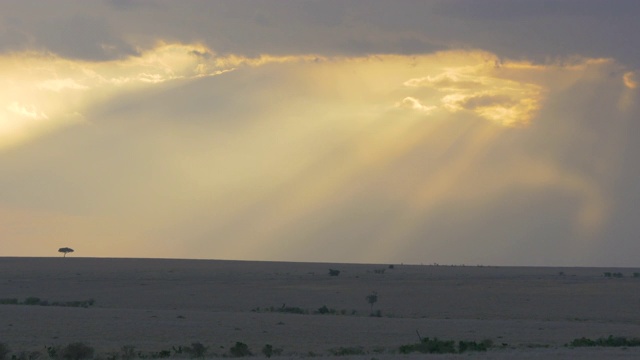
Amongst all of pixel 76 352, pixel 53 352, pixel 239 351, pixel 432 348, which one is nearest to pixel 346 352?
pixel 432 348

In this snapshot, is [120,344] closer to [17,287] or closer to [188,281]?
[17,287]

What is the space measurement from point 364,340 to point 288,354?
23.0 ft

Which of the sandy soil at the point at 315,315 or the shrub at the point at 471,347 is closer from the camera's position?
the shrub at the point at 471,347

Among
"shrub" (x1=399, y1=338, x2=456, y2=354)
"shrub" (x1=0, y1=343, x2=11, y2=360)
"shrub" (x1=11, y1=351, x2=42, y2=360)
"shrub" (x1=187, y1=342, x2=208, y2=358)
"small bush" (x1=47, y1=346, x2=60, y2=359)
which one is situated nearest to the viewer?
"shrub" (x1=11, y1=351, x2=42, y2=360)

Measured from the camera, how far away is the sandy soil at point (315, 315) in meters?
40.4

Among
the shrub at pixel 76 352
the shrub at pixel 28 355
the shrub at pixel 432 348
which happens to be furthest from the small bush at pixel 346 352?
the shrub at pixel 28 355

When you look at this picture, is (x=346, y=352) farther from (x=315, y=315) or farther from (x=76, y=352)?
(x=315, y=315)

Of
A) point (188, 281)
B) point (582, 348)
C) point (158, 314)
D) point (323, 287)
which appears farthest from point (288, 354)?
point (188, 281)

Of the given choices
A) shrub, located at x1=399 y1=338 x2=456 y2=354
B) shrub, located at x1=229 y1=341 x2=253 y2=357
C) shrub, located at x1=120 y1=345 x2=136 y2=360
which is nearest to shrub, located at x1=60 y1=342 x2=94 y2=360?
shrub, located at x1=120 y1=345 x2=136 y2=360

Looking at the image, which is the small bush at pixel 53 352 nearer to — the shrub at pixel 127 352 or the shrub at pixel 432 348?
the shrub at pixel 127 352

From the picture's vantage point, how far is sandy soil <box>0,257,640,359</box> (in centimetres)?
4044

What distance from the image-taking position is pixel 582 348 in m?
34.9

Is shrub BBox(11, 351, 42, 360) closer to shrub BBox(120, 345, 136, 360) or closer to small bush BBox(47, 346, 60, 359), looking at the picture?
small bush BBox(47, 346, 60, 359)

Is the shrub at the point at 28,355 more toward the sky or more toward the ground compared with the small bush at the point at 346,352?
more toward the ground
